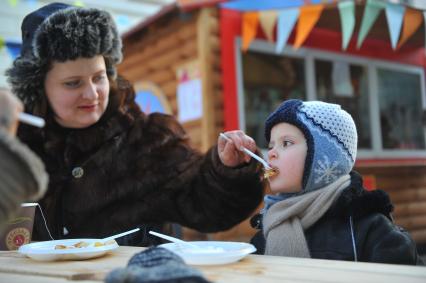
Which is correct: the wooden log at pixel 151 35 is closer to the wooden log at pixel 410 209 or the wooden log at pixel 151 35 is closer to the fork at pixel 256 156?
the fork at pixel 256 156

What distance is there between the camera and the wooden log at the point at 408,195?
517 centimetres

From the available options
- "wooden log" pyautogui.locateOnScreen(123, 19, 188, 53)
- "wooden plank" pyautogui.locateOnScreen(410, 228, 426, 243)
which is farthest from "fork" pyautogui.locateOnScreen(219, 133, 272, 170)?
"wooden plank" pyautogui.locateOnScreen(410, 228, 426, 243)

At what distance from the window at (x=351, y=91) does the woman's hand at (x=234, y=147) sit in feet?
7.65

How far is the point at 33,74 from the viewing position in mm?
2064

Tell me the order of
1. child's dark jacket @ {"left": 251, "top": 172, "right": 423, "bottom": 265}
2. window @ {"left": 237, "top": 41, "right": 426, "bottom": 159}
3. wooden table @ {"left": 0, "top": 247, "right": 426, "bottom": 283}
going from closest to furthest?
wooden table @ {"left": 0, "top": 247, "right": 426, "bottom": 283}, child's dark jacket @ {"left": 251, "top": 172, "right": 423, "bottom": 265}, window @ {"left": 237, "top": 41, "right": 426, "bottom": 159}

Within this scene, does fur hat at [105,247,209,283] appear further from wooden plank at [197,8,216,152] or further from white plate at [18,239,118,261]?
wooden plank at [197,8,216,152]

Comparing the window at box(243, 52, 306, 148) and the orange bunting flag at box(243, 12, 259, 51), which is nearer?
the orange bunting flag at box(243, 12, 259, 51)

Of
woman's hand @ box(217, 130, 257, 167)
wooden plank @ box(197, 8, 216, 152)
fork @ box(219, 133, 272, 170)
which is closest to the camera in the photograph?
fork @ box(219, 133, 272, 170)

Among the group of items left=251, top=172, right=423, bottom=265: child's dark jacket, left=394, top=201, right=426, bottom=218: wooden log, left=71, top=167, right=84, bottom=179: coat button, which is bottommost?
left=394, top=201, right=426, bottom=218: wooden log

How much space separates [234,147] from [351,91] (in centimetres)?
366

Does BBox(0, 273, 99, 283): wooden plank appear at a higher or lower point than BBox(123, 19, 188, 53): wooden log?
lower

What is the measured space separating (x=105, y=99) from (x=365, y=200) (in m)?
1.22

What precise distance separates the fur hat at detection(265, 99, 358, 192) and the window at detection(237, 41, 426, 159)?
104 inches

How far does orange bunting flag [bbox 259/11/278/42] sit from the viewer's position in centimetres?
399
